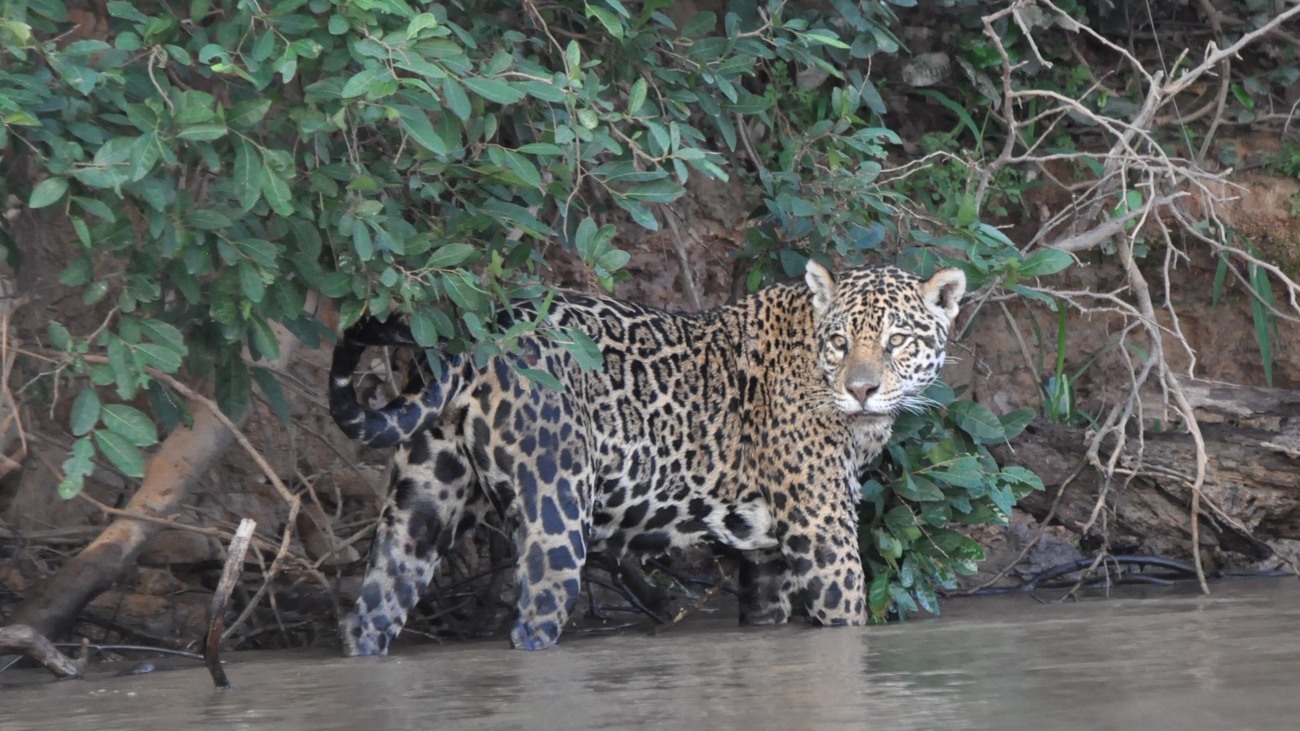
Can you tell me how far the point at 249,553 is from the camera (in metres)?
7.00

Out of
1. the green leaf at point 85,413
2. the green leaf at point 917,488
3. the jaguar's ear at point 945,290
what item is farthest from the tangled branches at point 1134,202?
the green leaf at point 85,413

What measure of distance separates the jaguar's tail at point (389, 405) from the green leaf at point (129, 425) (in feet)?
3.18

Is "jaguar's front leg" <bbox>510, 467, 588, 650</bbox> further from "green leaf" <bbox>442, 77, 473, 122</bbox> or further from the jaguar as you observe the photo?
"green leaf" <bbox>442, 77, 473, 122</bbox>

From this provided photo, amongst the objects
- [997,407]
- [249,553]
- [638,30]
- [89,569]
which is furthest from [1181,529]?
[89,569]

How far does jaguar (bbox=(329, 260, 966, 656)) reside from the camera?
6164 mm

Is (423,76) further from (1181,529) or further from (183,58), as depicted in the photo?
(1181,529)

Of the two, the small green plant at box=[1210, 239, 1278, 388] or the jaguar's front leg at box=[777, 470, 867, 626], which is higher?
the small green plant at box=[1210, 239, 1278, 388]

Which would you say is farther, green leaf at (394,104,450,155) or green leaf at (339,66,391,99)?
green leaf at (394,104,450,155)

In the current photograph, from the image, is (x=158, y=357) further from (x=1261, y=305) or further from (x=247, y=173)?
(x=1261, y=305)

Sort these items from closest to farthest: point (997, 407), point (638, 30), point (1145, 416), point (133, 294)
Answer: point (133, 294) < point (638, 30) < point (1145, 416) < point (997, 407)

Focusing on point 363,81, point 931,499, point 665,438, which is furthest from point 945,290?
point 363,81

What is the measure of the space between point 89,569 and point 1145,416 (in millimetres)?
4844

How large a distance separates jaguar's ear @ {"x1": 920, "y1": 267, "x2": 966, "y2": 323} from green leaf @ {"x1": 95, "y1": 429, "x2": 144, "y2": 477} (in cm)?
321

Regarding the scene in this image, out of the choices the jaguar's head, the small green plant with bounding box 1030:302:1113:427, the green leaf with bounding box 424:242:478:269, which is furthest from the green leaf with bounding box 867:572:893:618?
the green leaf with bounding box 424:242:478:269
